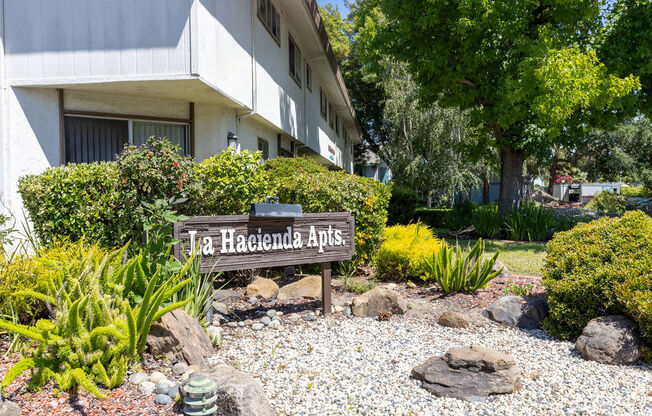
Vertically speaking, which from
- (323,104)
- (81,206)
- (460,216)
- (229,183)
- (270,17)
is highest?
(270,17)

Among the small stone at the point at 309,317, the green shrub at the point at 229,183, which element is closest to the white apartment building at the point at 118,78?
the green shrub at the point at 229,183

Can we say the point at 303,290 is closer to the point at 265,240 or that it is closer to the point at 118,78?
the point at 265,240

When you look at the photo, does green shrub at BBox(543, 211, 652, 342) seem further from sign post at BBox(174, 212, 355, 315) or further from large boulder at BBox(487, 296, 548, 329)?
sign post at BBox(174, 212, 355, 315)

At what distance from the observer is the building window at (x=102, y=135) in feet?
24.3

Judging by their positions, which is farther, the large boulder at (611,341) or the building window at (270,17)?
the building window at (270,17)

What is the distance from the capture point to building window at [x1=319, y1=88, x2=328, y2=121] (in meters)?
17.2

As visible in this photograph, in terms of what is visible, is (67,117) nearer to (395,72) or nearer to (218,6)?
(218,6)

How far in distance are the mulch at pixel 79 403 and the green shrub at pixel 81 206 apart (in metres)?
2.87

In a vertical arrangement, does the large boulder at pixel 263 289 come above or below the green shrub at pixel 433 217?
below

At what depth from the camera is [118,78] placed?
6.74m

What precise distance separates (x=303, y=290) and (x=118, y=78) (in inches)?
176

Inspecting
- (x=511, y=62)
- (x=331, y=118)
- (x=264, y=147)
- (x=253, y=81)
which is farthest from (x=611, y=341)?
(x=331, y=118)

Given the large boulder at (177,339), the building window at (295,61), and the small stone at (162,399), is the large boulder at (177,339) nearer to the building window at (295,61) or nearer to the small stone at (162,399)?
the small stone at (162,399)

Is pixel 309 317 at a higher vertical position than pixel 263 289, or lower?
lower
